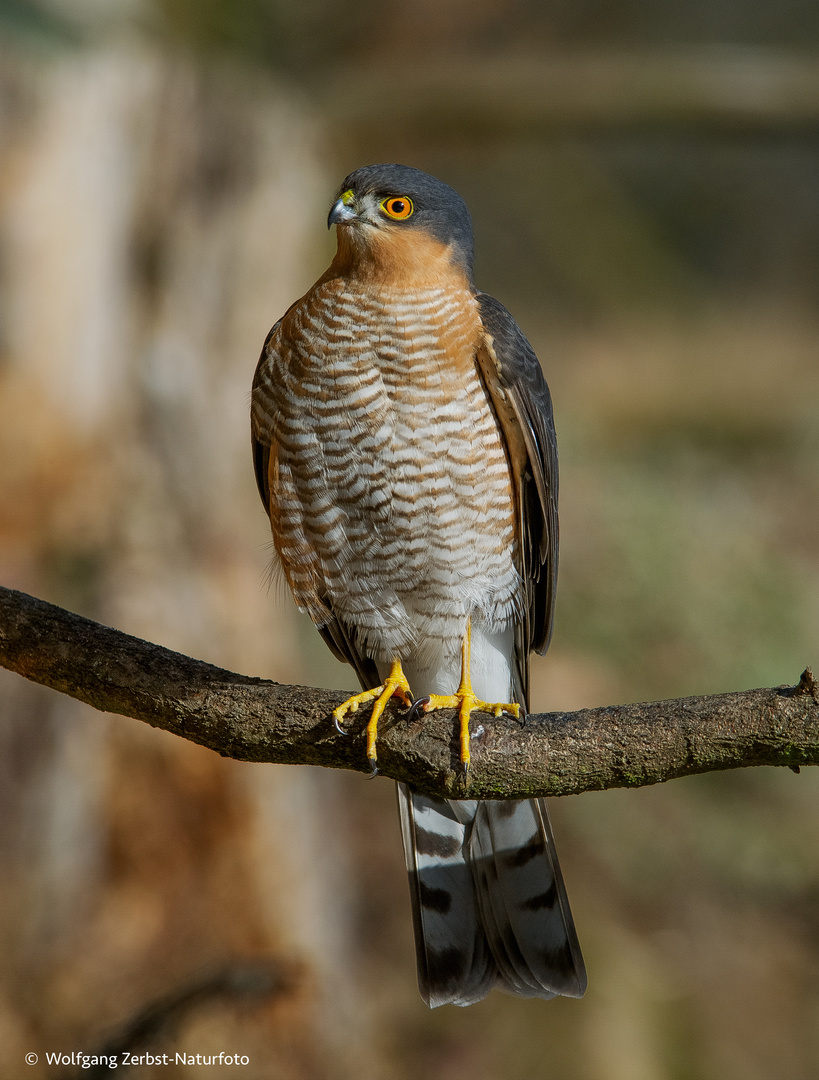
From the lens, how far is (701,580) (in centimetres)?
744

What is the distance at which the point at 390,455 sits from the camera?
9.36ft

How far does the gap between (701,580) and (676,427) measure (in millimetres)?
2023

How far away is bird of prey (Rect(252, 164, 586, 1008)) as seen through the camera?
284cm

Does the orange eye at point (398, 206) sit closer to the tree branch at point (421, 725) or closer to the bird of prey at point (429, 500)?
the bird of prey at point (429, 500)

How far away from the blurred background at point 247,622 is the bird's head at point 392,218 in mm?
2400

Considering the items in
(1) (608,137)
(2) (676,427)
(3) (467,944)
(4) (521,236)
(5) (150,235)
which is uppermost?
(4) (521,236)

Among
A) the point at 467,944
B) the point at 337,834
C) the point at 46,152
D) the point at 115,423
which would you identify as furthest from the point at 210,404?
the point at 467,944

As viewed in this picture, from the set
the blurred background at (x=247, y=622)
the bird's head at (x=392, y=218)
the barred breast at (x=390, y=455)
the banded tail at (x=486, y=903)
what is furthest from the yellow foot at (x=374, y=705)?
the blurred background at (x=247, y=622)

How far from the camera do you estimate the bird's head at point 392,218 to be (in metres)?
2.87

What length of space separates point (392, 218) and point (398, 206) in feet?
0.16

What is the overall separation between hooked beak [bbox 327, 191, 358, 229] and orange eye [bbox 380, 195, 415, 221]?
0.29 feet

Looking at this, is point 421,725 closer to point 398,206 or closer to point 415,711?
point 415,711

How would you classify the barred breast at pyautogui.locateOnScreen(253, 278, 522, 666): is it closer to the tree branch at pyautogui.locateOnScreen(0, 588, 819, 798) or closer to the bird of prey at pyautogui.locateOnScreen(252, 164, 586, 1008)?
the bird of prey at pyautogui.locateOnScreen(252, 164, 586, 1008)

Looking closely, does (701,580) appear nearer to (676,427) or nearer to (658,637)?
(658,637)
